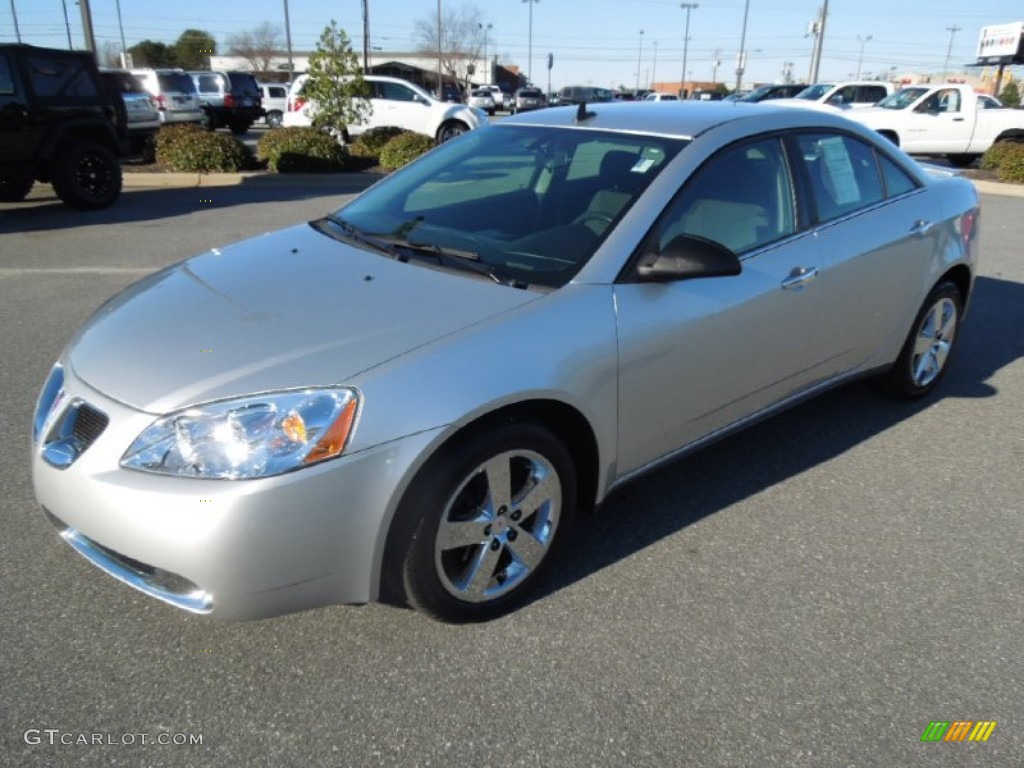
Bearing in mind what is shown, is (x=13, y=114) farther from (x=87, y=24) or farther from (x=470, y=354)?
(x=470, y=354)

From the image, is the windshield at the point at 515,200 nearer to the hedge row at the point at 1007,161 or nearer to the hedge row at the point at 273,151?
the hedge row at the point at 273,151

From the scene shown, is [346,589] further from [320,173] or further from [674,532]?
[320,173]

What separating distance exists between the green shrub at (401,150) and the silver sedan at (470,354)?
11271 millimetres

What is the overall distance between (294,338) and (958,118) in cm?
1837

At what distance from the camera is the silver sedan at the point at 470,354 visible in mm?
2158

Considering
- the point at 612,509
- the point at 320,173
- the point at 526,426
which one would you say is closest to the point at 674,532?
the point at 612,509

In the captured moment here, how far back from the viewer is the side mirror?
8.94ft

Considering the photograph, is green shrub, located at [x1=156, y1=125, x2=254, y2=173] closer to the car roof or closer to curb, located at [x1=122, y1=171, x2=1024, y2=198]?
curb, located at [x1=122, y1=171, x2=1024, y2=198]

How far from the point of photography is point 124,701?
2.25 metres

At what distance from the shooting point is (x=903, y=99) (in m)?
17.3

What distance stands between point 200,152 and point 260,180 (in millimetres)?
1175

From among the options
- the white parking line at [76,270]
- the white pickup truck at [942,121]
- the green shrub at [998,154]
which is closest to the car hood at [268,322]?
the white parking line at [76,270]

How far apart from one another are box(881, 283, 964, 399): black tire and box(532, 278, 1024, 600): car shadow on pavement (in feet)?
0.43

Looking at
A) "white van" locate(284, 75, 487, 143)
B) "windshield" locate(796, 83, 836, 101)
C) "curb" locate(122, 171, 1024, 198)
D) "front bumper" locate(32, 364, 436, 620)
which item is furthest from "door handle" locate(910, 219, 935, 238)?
"windshield" locate(796, 83, 836, 101)
